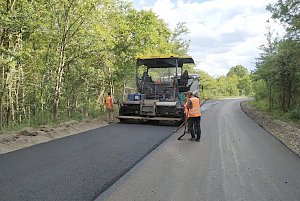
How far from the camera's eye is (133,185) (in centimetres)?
544

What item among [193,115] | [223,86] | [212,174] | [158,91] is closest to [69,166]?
[212,174]

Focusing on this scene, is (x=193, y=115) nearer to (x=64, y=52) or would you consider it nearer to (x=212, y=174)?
(x=212, y=174)

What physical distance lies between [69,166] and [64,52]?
1038 cm

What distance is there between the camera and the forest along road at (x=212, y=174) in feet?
16.4

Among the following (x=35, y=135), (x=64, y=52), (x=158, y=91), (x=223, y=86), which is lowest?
(x=35, y=135)

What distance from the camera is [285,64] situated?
19.9 m

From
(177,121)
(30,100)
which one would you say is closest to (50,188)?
(177,121)

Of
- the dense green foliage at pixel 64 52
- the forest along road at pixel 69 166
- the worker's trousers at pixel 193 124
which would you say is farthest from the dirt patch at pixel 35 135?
the worker's trousers at pixel 193 124

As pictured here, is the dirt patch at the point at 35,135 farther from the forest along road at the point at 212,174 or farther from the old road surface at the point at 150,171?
the forest along road at the point at 212,174

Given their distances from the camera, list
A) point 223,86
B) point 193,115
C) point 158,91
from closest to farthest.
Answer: point 193,115, point 158,91, point 223,86

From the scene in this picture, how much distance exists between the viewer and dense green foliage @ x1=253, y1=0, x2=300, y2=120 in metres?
16.9

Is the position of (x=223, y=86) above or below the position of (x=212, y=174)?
above

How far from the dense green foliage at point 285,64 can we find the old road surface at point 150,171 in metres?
9.27

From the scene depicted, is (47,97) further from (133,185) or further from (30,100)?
(133,185)
